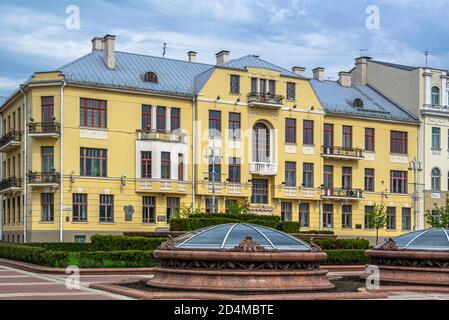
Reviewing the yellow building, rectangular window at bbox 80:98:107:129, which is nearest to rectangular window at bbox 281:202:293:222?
the yellow building

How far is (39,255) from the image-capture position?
32031 mm

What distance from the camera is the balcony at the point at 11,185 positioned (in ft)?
182

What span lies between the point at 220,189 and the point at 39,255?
88.5 feet

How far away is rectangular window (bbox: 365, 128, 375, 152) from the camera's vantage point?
65.6 metres

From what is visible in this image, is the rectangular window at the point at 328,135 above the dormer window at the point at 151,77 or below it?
below

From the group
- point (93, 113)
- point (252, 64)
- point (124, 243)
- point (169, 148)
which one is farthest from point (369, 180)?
point (124, 243)

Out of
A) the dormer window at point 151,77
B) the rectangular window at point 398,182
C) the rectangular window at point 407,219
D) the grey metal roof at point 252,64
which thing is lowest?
the rectangular window at point 407,219

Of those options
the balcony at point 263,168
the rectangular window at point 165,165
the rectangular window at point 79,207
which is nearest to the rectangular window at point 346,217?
the balcony at point 263,168

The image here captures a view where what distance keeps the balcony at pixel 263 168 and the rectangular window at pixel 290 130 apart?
8.70 feet

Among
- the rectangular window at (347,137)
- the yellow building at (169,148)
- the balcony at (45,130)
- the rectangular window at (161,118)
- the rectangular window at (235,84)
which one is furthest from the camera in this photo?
the rectangular window at (347,137)

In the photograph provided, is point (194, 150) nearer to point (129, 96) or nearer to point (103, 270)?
point (129, 96)

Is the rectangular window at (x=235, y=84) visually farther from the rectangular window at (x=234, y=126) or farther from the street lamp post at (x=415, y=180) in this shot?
the street lamp post at (x=415, y=180)

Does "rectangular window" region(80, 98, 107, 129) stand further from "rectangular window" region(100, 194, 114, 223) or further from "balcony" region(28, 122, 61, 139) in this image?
"rectangular window" region(100, 194, 114, 223)
